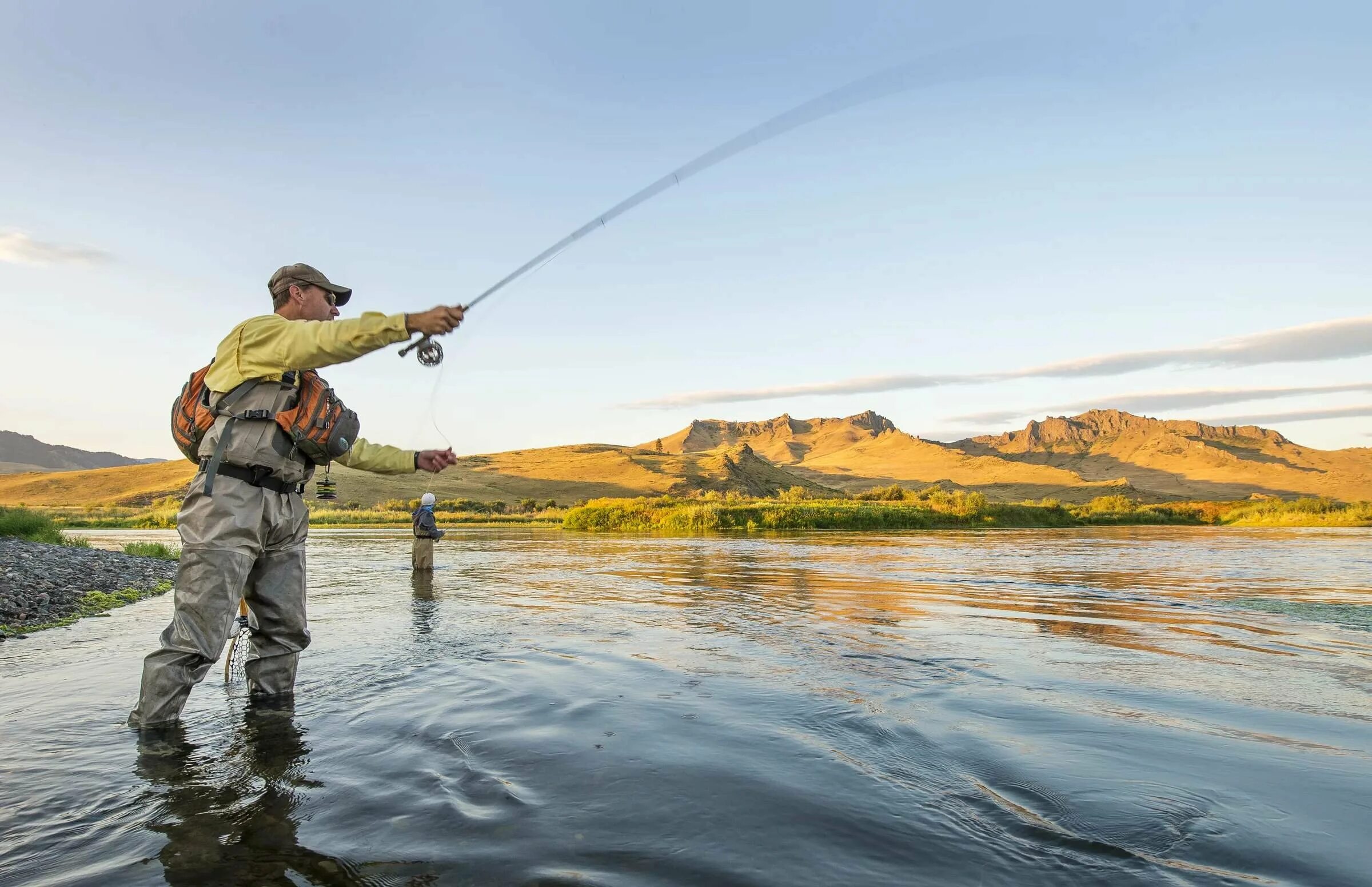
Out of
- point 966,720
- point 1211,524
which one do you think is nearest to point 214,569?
point 966,720

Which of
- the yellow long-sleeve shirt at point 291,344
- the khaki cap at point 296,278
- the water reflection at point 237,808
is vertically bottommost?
the water reflection at point 237,808

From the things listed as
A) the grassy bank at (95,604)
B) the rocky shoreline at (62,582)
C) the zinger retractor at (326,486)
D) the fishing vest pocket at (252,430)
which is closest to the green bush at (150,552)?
the rocky shoreline at (62,582)

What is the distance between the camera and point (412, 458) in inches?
191

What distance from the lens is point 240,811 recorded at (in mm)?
3111

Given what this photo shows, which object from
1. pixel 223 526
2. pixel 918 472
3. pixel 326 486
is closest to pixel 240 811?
pixel 223 526

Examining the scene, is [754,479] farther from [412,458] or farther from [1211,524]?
[412,458]

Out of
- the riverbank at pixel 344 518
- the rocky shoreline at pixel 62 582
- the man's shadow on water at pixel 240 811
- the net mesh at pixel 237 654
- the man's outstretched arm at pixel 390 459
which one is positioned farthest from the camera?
the riverbank at pixel 344 518

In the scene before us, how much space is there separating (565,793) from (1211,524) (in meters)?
49.8

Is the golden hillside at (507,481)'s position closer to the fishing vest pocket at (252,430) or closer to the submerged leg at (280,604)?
the submerged leg at (280,604)

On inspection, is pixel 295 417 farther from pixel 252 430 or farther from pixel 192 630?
pixel 192 630

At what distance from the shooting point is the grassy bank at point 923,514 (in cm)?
3659

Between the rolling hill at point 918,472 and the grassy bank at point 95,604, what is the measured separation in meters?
52.9

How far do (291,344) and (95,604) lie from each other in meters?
8.55

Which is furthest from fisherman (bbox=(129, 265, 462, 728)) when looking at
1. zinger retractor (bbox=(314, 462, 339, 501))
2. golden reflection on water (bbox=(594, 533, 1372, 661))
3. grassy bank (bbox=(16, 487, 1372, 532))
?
grassy bank (bbox=(16, 487, 1372, 532))
